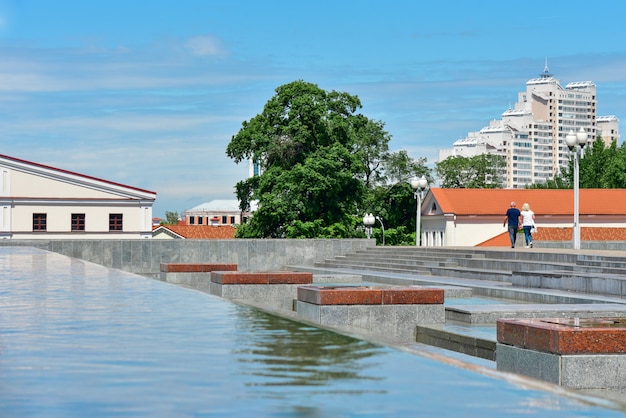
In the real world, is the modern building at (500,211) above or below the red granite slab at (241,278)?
above

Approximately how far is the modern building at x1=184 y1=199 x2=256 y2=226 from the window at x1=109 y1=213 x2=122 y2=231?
10135 cm

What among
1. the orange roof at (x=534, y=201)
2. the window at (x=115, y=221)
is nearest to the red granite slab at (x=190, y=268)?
the window at (x=115, y=221)

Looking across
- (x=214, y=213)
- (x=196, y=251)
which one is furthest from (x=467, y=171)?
(x=214, y=213)

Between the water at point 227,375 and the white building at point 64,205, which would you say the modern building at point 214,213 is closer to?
the white building at point 64,205

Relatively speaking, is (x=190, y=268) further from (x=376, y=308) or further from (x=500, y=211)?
(x=500, y=211)

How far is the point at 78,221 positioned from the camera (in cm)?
6512

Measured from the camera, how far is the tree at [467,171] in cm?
10038

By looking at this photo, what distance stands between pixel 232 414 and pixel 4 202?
6220cm

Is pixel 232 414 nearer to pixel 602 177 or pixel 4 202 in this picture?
pixel 4 202

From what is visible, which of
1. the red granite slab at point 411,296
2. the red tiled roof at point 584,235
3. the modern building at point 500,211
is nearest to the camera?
the red granite slab at point 411,296

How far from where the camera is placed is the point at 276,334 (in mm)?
6781

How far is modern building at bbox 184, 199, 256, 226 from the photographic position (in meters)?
172

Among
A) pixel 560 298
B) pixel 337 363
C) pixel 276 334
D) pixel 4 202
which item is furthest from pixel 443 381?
pixel 4 202

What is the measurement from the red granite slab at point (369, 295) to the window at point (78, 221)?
183 feet
